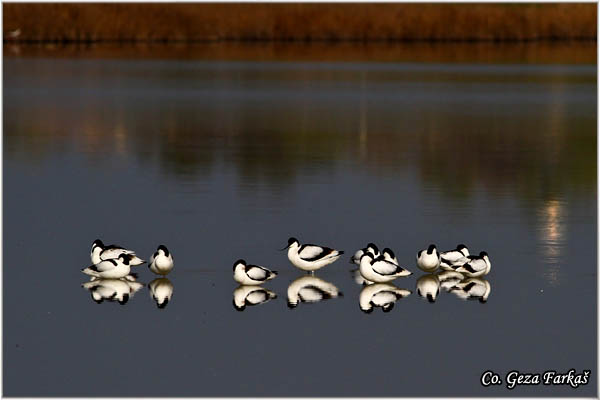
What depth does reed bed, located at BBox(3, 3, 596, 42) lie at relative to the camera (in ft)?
220

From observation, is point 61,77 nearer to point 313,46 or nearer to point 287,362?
point 313,46

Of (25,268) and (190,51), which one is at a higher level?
(190,51)

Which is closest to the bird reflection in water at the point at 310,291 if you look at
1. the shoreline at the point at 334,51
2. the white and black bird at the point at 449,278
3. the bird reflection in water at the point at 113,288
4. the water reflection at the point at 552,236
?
the white and black bird at the point at 449,278

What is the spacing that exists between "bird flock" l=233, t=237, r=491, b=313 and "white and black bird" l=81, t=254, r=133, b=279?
0.91 meters

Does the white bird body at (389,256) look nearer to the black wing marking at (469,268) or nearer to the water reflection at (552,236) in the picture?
the black wing marking at (469,268)

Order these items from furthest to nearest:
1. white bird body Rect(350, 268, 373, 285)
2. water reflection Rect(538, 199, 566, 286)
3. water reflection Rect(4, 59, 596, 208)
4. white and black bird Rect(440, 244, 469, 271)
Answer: water reflection Rect(4, 59, 596, 208) → water reflection Rect(538, 199, 566, 286) → white and black bird Rect(440, 244, 469, 271) → white bird body Rect(350, 268, 373, 285)

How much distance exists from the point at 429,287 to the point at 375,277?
0.46 meters

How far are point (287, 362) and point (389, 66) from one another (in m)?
44.0

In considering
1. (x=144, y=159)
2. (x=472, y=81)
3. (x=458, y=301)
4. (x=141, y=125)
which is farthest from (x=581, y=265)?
(x=472, y=81)

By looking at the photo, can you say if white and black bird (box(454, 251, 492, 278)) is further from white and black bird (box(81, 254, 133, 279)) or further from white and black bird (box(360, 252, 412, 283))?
white and black bird (box(81, 254, 133, 279))

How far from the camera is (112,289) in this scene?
1162 centimetres

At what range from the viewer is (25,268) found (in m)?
12.3

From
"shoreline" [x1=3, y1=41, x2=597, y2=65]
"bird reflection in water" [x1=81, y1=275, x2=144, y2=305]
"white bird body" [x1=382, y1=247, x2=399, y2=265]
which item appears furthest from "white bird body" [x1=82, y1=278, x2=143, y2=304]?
"shoreline" [x1=3, y1=41, x2=597, y2=65]

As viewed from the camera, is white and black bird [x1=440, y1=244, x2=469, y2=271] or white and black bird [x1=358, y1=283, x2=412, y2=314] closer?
white and black bird [x1=358, y1=283, x2=412, y2=314]
